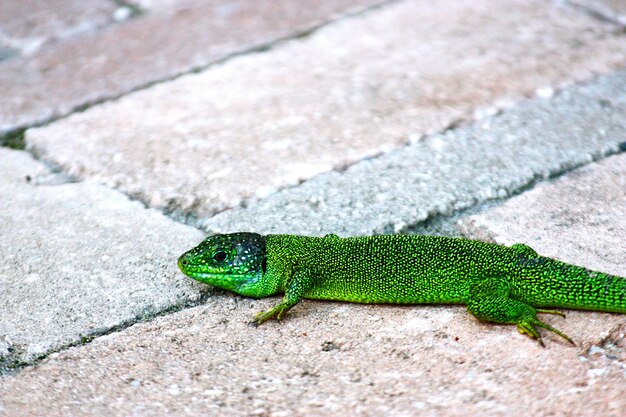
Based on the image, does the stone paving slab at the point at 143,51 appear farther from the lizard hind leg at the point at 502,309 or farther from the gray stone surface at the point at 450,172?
the lizard hind leg at the point at 502,309

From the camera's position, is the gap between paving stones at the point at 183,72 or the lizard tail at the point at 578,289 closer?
the lizard tail at the point at 578,289

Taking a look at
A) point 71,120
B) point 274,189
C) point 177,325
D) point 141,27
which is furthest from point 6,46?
point 177,325

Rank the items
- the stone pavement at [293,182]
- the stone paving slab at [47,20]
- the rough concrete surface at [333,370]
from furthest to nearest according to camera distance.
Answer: the stone paving slab at [47,20], the stone pavement at [293,182], the rough concrete surface at [333,370]

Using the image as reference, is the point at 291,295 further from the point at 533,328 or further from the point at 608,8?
the point at 608,8

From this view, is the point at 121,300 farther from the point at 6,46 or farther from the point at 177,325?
the point at 6,46

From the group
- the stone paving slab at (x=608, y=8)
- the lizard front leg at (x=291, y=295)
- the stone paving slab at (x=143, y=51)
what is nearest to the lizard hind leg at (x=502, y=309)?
the lizard front leg at (x=291, y=295)

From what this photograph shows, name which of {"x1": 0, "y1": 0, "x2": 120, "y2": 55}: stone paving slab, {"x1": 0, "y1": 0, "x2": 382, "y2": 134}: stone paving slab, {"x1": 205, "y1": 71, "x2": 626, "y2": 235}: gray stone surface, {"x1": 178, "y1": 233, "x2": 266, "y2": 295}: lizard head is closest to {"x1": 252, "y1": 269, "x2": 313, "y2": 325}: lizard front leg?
{"x1": 178, "y1": 233, "x2": 266, "y2": 295}: lizard head

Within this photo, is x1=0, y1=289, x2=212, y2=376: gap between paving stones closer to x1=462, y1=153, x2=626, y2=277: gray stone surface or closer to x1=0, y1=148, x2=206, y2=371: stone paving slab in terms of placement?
x1=0, y1=148, x2=206, y2=371: stone paving slab
